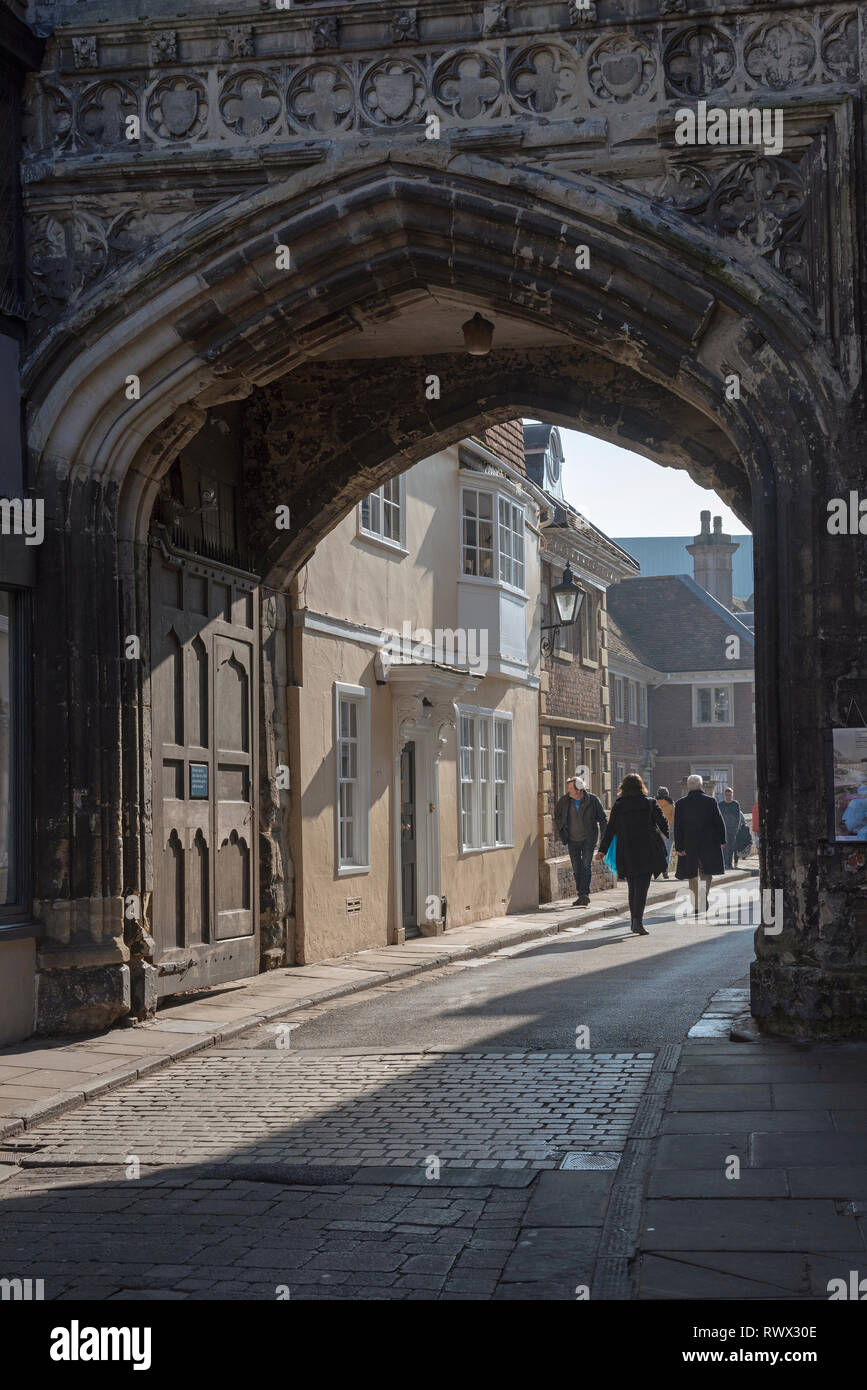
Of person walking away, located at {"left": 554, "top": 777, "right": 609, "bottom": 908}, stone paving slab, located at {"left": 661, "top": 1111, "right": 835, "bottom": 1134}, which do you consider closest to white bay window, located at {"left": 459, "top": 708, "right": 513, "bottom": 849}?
person walking away, located at {"left": 554, "top": 777, "right": 609, "bottom": 908}

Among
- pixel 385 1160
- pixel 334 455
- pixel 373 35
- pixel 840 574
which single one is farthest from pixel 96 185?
pixel 385 1160

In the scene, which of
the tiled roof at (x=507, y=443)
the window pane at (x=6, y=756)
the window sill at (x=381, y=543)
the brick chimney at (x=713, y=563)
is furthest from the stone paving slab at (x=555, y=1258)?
the brick chimney at (x=713, y=563)

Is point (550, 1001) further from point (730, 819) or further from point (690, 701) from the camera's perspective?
point (690, 701)

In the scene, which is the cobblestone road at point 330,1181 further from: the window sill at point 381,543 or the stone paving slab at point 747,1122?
the window sill at point 381,543

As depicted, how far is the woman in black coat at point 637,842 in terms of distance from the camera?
15.9 meters

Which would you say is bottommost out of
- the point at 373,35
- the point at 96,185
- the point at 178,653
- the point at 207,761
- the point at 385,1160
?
the point at 385,1160

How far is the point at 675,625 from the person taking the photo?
50750 mm

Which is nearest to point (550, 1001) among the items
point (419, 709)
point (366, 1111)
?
point (366, 1111)

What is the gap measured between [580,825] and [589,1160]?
1499 centimetres

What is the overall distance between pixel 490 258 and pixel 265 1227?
647 cm

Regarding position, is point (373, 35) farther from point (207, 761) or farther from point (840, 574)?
point (207, 761)

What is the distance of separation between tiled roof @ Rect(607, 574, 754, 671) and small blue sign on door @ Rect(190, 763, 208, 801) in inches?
1430

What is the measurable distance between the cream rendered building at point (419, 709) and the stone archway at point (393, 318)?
3.55 meters
